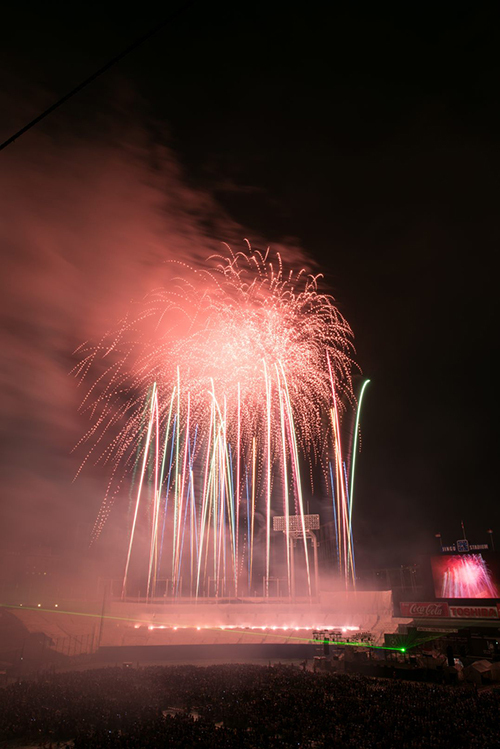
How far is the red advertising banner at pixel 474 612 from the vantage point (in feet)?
119

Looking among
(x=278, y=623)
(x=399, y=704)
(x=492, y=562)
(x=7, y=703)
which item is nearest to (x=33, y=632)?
(x=7, y=703)

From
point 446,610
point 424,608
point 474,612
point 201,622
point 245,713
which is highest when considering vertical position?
point 424,608

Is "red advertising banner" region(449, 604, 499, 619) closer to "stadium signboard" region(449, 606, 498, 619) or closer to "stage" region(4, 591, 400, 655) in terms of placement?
"stadium signboard" region(449, 606, 498, 619)

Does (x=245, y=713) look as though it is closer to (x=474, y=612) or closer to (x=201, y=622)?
(x=201, y=622)

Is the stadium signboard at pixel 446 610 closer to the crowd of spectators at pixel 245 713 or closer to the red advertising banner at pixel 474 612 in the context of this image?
the red advertising banner at pixel 474 612

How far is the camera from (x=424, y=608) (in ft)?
130

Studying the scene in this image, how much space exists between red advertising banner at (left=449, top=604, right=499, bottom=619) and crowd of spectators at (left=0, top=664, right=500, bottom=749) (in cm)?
1813

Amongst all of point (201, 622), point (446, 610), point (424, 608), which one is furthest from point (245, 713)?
point (424, 608)

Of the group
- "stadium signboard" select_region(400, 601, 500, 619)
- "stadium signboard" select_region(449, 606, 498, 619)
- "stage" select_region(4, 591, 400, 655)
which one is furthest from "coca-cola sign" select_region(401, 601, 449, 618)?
"stage" select_region(4, 591, 400, 655)

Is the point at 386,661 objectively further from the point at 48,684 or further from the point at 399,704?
the point at 48,684

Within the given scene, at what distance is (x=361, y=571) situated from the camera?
192 feet

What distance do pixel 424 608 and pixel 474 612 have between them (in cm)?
419

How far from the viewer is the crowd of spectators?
48.4 feet

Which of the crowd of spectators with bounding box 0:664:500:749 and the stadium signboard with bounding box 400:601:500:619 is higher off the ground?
the stadium signboard with bounding box 400:601:500:619
